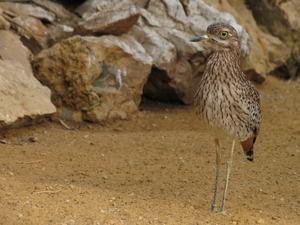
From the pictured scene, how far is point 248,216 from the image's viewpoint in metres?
4.98

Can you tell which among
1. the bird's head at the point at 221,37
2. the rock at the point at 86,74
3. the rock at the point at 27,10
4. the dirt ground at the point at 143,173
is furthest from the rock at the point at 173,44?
the bird's head at the point at 221,37

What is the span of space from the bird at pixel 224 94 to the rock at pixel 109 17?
2488 mm

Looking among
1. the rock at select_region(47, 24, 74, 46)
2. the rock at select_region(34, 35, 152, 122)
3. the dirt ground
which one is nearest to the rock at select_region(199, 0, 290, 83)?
the dirt ground

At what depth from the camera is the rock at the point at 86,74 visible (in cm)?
724

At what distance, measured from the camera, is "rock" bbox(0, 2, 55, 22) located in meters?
7.62

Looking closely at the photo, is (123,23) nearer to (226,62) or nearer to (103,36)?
(103,36)

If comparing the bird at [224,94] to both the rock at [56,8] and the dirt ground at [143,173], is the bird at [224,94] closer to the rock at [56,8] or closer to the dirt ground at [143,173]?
the dirt ground at [143,173]

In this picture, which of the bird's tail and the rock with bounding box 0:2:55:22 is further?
the rock with bounding box 0:2:55:22

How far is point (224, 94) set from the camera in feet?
16.4

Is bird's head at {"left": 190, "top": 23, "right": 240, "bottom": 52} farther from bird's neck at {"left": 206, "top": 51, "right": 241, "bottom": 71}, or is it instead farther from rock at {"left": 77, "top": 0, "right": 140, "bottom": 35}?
rock at {"left": 77, "top": 0, "right": 140, "bottom": 35}

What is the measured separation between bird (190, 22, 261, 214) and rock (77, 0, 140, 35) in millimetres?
2488

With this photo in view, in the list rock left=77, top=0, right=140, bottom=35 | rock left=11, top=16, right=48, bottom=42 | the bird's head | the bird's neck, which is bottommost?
rock left=11, top=16, right=48, bottom=42

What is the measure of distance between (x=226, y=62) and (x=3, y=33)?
3127mm

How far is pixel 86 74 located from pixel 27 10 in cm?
118
